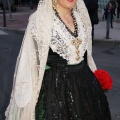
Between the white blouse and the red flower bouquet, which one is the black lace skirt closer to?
the white blouse

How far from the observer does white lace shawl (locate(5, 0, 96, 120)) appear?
2754 millimetres

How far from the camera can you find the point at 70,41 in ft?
9.29

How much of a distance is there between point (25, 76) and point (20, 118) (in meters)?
0.37

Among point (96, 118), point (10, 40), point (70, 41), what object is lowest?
point (10, 40)

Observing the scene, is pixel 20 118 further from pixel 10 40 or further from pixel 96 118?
pixel 10 40

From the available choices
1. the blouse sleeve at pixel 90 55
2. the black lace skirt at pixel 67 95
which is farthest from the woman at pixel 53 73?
the blouse sleeve at pixel 90 55

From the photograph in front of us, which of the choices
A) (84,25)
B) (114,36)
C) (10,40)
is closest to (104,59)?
(114,36)

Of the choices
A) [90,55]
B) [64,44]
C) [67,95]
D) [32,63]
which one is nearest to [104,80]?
[90,55]

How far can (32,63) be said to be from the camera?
2789mm

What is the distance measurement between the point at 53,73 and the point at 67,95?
0.22 m

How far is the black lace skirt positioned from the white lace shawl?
0.28 ft

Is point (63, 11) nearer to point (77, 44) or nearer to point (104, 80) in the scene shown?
point (77, 44)

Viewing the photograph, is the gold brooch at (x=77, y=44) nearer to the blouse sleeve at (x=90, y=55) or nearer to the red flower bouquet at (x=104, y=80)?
the blouse sleeve at (x=90, y=55)

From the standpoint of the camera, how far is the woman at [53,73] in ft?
9.07
